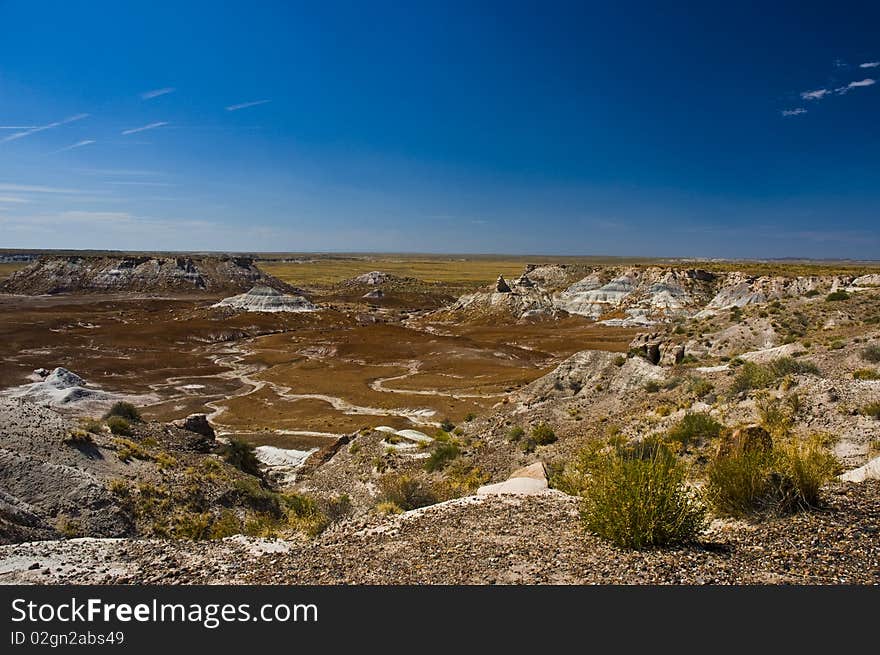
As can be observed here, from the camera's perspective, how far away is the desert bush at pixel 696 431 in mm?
12625

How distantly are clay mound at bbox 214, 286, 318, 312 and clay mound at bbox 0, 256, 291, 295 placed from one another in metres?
36.4

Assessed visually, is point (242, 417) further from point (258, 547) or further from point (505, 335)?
point (505, 335)

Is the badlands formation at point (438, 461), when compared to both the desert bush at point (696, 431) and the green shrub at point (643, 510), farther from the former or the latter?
the green shrub at point (643, 510)

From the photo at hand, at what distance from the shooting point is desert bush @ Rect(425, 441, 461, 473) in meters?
18.4

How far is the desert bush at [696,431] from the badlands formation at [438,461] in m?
0.06

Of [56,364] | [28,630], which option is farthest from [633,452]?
[56,364]

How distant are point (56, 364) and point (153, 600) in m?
67.3

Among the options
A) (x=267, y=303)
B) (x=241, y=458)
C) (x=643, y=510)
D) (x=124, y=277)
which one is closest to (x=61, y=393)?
(x=241, y=458)

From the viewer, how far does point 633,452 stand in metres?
12.0

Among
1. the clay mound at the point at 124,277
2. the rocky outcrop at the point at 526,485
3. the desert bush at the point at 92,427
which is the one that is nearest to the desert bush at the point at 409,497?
the rocky outcrop at the point at 526,485

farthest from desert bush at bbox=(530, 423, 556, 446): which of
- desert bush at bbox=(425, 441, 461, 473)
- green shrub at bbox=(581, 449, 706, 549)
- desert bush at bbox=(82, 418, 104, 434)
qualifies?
desert bush at bbox=(82, 418, 104, 434)

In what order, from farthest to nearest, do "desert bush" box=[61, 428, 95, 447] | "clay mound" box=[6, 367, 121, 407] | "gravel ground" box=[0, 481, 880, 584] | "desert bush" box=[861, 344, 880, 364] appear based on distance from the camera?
"clay mound" box=[6, 367, 121, 407]
"desert bush" box=[861, 344, 880, 364]
"desert bush" box=[61, 428, 95, 447]
"gravel ground" box=[0, 481, 880, 584]

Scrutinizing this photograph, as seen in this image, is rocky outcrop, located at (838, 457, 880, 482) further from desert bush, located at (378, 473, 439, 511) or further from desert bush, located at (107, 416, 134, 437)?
desert bush, located at (107, 416, 134, 437)

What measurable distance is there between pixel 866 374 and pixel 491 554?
1265 centimetres
